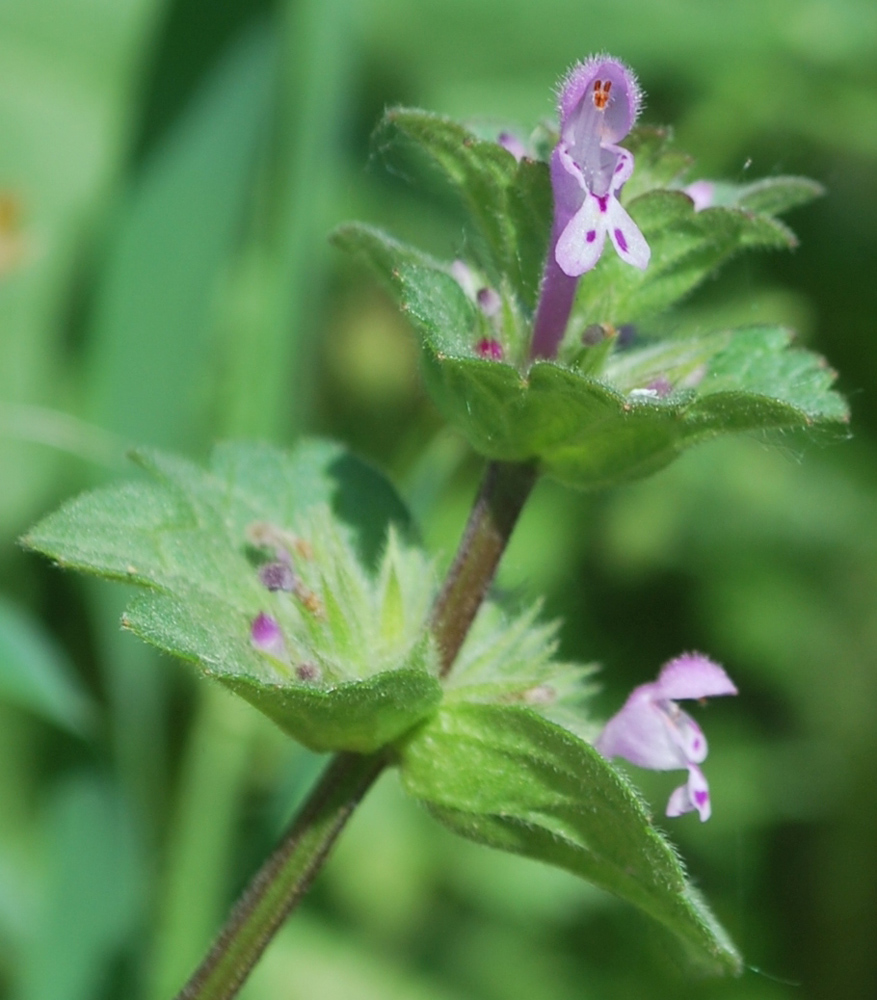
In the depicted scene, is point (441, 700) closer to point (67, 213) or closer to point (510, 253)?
point (510, 253)

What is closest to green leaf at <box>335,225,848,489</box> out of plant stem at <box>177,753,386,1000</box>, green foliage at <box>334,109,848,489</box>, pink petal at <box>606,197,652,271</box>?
green foliage at <box>334,109,848,489</box>

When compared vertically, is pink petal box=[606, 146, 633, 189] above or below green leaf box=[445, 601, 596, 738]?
above

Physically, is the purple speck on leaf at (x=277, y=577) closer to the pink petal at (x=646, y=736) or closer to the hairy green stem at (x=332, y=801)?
the hairy green stem at (x=332, y=801)

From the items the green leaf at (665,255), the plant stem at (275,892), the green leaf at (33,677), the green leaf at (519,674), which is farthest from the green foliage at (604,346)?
the green leaf at (33,677)

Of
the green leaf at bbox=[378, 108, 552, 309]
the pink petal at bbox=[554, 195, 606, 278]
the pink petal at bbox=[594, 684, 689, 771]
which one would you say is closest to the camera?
the pink petal at bbox=[554, 195, 606, 278]

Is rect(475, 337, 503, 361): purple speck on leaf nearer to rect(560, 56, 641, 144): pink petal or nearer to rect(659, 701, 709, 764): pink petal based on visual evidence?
rect(560, 56, 641, 144): pink petal

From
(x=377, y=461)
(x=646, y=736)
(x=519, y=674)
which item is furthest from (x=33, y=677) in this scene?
(x=377, y=461)

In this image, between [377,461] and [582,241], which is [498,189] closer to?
[582,241]
